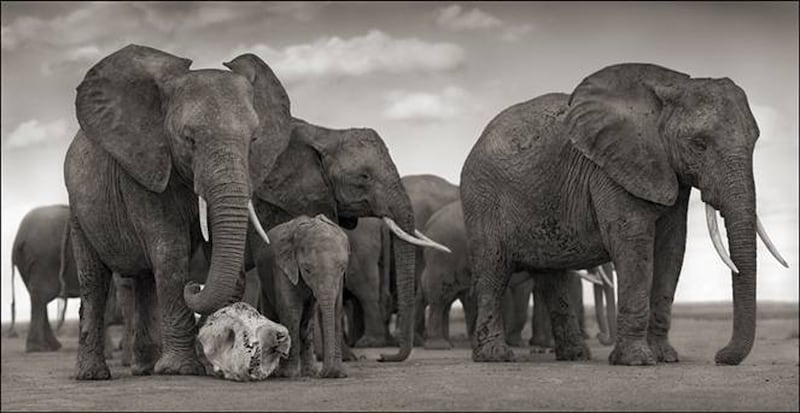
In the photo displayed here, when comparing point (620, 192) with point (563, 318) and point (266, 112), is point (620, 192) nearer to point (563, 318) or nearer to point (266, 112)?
point (563, 318)

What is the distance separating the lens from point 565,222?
14.4m

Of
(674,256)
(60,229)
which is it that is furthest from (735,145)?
(60,229)

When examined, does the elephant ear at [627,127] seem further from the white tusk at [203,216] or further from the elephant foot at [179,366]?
the elephant foot at [179,366]

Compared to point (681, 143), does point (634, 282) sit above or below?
below

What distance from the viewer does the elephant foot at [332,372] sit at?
12.1m

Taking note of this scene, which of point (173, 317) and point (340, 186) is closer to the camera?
point (173, 317)

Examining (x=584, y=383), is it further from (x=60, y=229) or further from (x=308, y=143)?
(x=60, y=229)

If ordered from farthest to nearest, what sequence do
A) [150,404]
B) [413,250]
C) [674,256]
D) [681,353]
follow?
1. [681,353]
2. [413,250]
3. [674,256]
4. [150,404]

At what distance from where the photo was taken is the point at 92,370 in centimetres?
1288

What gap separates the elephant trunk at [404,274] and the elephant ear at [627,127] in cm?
219

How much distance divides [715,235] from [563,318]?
2.62m

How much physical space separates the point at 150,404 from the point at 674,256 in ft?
21.0

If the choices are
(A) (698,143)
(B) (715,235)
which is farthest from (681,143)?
(B) (715,235)

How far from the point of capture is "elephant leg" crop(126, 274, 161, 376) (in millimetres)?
13406
